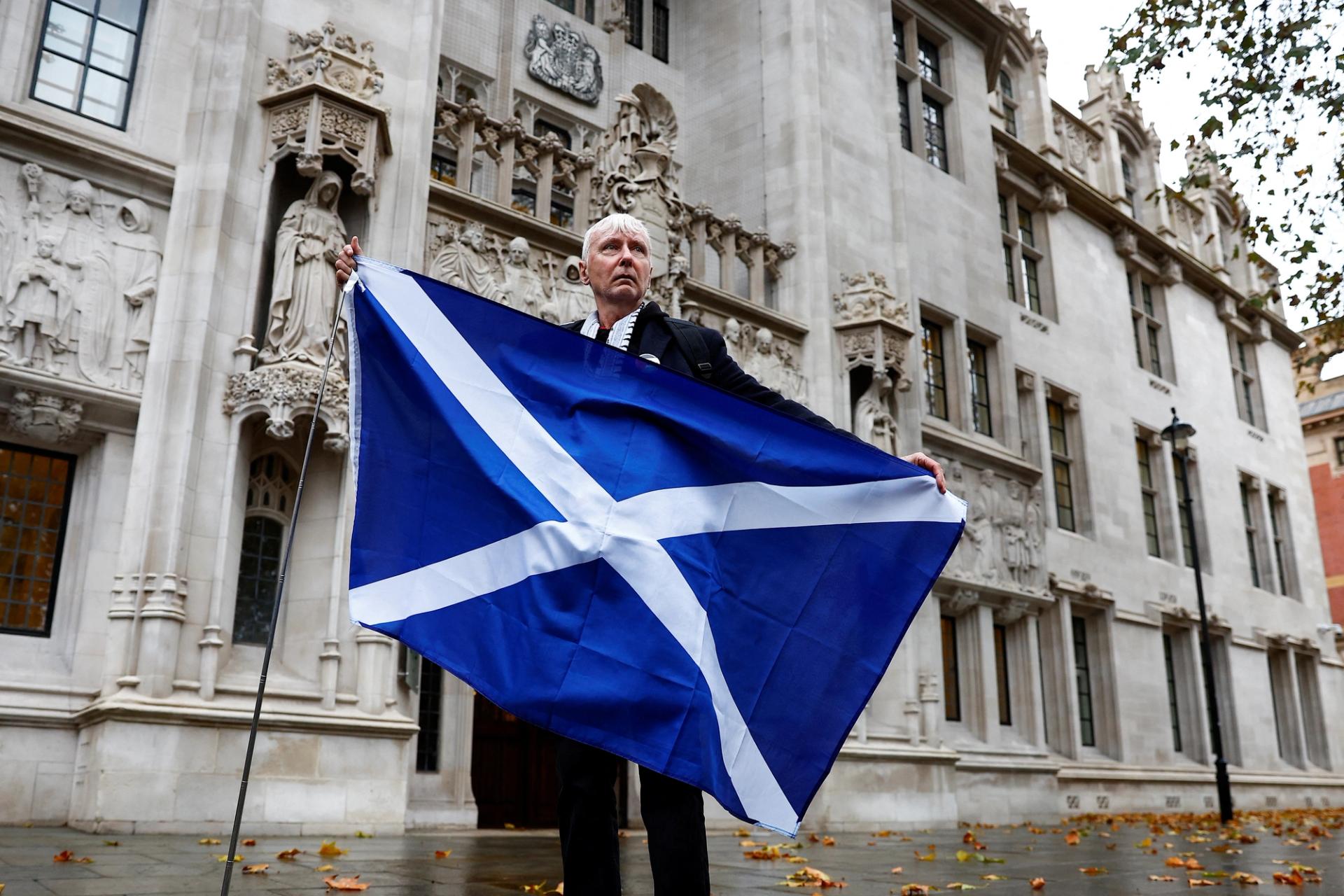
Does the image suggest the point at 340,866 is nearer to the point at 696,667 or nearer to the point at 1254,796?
the point at 696,667

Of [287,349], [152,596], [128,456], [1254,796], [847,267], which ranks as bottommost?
[1254,796]

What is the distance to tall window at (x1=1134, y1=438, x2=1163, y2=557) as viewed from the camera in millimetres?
27672

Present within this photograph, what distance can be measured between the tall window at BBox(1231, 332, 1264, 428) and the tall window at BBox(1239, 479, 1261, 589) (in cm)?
247

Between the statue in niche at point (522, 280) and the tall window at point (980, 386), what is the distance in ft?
37.5

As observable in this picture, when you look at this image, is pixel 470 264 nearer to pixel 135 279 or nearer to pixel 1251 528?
pixel 135 279

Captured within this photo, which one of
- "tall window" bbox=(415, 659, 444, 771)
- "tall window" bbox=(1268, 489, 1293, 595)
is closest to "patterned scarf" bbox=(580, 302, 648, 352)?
"tall window" bbox=(415, 659, 444, 771)

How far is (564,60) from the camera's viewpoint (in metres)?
19.8

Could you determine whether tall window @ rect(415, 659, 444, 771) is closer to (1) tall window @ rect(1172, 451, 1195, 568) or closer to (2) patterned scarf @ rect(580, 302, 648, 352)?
(2) patterned scarf @ rect(580, 302, 648, 352)

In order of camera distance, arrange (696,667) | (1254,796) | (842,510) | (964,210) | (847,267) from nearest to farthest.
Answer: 1. (696,667)
2. (842,510)
3. (847,267)
4. (964,210)
5. (1254,796)

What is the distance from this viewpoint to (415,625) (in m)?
3.78

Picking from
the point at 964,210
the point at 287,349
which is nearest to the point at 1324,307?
the point at 964,210

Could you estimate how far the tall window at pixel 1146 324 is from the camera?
97.6 ft

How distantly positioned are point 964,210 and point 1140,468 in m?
9.74

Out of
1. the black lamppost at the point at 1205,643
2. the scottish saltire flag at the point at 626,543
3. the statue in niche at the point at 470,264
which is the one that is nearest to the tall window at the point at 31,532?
the statue in niche at the point at 470,264
